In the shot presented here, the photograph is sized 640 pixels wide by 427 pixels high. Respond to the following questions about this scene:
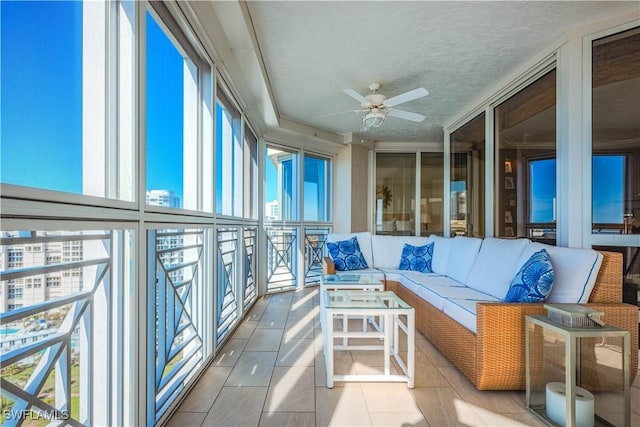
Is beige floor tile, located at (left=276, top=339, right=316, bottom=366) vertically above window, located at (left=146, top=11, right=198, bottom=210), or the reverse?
window, located at (left=146, top=11, right=198, bottom=210)

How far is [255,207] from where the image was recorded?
4.28 meters

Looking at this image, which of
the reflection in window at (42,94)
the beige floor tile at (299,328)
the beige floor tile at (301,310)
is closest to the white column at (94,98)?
the reflection in window at (42,94)

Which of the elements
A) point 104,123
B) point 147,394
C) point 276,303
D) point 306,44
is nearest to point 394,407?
point 147,394

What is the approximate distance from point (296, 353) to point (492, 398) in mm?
1393

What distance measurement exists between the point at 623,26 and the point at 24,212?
12.0 feet

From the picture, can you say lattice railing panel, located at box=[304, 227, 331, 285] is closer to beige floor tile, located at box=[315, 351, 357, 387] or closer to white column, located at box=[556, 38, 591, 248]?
beige floor tile, located at box=[315, 351, 357, 387]

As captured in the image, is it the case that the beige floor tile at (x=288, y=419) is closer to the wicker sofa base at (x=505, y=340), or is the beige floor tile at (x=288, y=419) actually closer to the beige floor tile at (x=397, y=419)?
the beige floor tile at (x=397, y=419)

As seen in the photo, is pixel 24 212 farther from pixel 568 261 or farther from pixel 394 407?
pixel 568 261

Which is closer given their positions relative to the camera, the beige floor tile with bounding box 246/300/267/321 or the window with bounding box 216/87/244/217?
the window with bounding box 216/87/244/217

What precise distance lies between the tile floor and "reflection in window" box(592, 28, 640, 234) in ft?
4.10

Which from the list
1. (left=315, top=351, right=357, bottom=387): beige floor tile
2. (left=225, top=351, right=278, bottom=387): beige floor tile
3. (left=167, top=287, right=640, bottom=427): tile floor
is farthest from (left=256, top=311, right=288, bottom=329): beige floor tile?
(left=315, top=351, right=357, bottom=387): beige floor tile

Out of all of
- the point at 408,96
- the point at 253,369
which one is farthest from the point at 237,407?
the point at 408,96

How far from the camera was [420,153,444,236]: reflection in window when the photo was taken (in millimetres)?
5582

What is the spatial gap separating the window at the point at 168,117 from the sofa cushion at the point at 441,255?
116 inches
